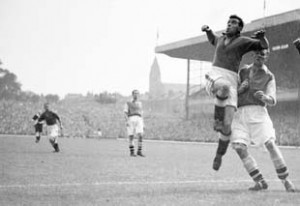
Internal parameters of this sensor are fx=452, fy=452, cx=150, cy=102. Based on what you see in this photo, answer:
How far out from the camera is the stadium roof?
31344mm

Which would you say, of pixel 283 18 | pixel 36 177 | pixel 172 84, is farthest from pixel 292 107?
pixel 172 84

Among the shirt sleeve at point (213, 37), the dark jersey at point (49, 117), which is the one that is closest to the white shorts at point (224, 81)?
the shirt sleeve at point (213, 37)

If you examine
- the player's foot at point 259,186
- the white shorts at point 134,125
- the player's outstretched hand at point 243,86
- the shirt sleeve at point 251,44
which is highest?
the shirt sleeve at point 251,44

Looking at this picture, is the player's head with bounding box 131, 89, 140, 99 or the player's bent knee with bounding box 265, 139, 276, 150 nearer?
the player's bent knee with bounding box 265, 139, 276, 150

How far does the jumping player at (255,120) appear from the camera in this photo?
6.66 metres

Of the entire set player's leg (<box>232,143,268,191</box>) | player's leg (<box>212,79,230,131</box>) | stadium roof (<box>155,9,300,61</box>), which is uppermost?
stadium roof (<box>155,9,300,61</box>)

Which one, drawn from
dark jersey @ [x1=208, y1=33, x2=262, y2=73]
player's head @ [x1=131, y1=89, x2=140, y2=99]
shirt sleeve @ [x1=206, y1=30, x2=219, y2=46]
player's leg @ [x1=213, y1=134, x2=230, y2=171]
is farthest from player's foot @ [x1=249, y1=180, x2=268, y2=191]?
player's head @ [x1=131, y1=89, x2=140, y2=99]

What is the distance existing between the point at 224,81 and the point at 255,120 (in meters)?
1.00

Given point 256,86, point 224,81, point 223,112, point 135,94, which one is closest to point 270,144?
point 256,86

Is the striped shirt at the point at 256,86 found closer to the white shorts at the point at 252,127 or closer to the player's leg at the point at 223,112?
the white shorts at the point at 252,127

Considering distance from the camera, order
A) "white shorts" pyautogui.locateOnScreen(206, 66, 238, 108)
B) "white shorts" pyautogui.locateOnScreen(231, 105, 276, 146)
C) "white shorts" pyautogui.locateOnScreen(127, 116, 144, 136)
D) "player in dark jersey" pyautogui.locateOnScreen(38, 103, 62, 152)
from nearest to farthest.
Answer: "white shorts" pyautogui.locateOnScreen(206, 66, 238, 108), "white shorts" pyautogui.locateOnScreen(231, 105, 276, 146), "white shorts" pyautogui.locateOnScreen(127, 116, 144, 136), "player in dark jersey" pyautogui.locateOnScreen(38, 103, 62, 152)

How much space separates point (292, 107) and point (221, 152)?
29940 mm

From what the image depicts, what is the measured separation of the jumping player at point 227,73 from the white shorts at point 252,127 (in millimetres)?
521

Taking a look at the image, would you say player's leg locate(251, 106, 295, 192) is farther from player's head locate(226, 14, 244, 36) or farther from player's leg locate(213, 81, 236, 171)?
player's head locate(226, 14, 244, 36)
